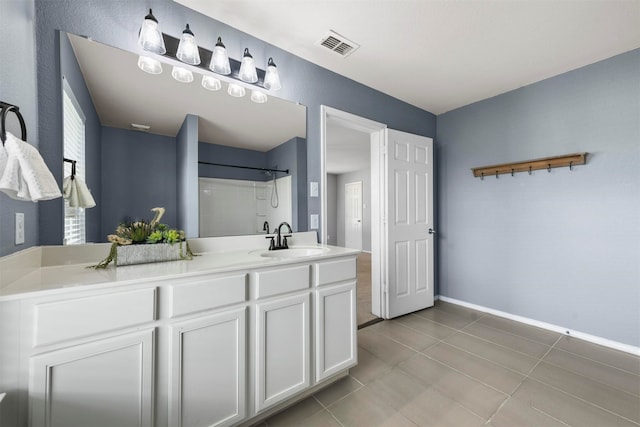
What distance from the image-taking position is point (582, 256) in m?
2.26

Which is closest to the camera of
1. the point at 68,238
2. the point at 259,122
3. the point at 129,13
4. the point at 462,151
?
the point at 68,238

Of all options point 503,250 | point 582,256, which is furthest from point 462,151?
point 582,256

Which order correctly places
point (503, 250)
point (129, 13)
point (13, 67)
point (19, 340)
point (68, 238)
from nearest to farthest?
1. point (19, 340)
2. point (13, 67)
3. point (68, 238)
4. point (129, 13)
5. point (503, 250)

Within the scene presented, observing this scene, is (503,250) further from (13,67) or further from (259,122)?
(13,67)

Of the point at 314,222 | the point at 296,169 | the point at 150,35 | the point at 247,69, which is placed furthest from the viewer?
the point at 314,222

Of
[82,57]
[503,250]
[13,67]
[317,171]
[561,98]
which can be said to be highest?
[561,98]

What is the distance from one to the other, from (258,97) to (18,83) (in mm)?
1183

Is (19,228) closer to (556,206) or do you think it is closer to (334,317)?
→ (334,317)

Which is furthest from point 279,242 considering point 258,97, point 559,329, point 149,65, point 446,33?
point 559,329

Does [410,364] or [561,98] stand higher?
[561,98]

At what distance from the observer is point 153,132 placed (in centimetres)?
151

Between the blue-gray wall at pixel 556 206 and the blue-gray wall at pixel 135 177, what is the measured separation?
10.2 ft

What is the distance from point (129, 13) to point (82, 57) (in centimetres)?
36

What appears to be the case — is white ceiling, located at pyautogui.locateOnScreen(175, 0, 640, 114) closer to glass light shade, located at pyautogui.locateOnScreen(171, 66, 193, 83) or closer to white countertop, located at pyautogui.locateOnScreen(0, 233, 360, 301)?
glass light shade, located at pyautogui.locateOnScreen(171, 66, 193, 83)
